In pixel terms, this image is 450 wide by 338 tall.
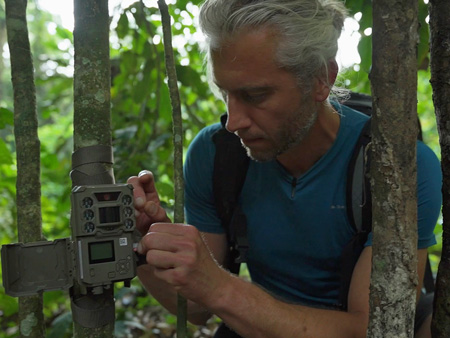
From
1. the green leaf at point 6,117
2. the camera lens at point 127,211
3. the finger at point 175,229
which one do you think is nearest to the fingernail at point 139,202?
the finger at point 175,229

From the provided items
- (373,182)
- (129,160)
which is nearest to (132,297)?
(129,160)

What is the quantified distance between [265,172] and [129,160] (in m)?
0.90

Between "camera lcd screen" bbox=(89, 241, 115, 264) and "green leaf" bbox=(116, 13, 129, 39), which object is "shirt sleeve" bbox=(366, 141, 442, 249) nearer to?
"camera lcd screen" bbox=(89, 241, 115, 264)

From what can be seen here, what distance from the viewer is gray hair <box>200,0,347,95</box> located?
74.9 inches

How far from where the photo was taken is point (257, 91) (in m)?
1.85

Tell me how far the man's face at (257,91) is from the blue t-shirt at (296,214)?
0.29 meters

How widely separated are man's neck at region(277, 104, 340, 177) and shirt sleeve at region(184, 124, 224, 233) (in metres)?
0.35

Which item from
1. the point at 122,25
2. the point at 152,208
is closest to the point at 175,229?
the point at 152,208

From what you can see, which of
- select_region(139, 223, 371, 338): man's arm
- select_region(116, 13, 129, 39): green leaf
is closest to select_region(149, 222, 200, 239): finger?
select_region(139, 223, 371, 338): man's arm

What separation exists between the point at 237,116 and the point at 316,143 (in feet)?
1.58

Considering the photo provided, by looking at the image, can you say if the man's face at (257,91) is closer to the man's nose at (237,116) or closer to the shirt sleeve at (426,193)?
the man's nose at (237,116)

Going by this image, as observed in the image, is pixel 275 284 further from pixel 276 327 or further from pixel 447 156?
pixel 447 156

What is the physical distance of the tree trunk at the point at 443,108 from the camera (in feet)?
4.36

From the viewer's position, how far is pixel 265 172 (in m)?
2.26
